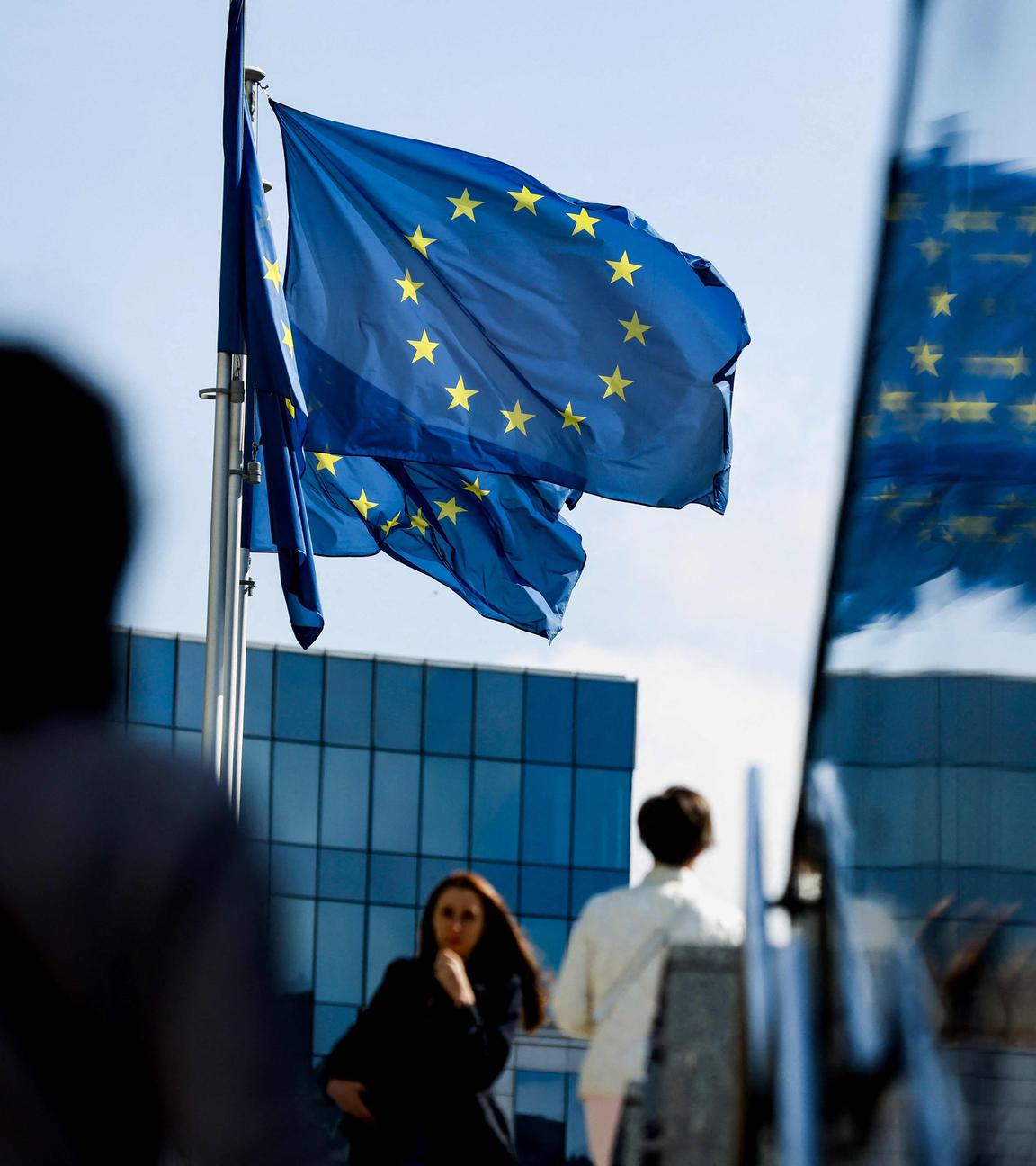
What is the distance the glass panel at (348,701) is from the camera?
47.7 metres

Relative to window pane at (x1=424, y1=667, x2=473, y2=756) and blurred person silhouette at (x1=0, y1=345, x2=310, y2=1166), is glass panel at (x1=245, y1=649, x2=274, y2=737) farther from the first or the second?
blurred person silhouette at (x1=0, y1=345, x2=310, y2=1166)

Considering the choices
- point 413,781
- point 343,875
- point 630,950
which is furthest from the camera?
point 413,781

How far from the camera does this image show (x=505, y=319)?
11.7m

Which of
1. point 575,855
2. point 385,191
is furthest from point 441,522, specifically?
point 575,855

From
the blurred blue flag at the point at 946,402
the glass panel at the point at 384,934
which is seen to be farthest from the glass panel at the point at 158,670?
Answer: the blurred blue flag at the point at 946,402

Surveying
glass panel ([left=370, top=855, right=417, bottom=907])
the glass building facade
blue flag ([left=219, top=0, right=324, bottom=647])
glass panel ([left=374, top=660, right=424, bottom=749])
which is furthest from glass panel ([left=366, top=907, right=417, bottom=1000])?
blue flag ([left=219, top=0, right=324, bottom=647])

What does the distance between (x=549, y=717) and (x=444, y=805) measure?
10.1 feet

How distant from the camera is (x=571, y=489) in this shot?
38.8 ft

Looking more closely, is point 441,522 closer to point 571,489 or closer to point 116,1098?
point 571,489

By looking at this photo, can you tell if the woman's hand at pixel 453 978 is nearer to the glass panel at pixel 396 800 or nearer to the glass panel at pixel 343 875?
the glass panel at pixel 343 875

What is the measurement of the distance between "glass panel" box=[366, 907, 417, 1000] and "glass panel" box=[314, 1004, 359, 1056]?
41.5 inches

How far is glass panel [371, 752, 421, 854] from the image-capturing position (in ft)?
155

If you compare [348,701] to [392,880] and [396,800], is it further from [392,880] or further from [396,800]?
[392,880]

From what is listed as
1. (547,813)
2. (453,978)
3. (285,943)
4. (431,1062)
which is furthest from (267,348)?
(547,813)
